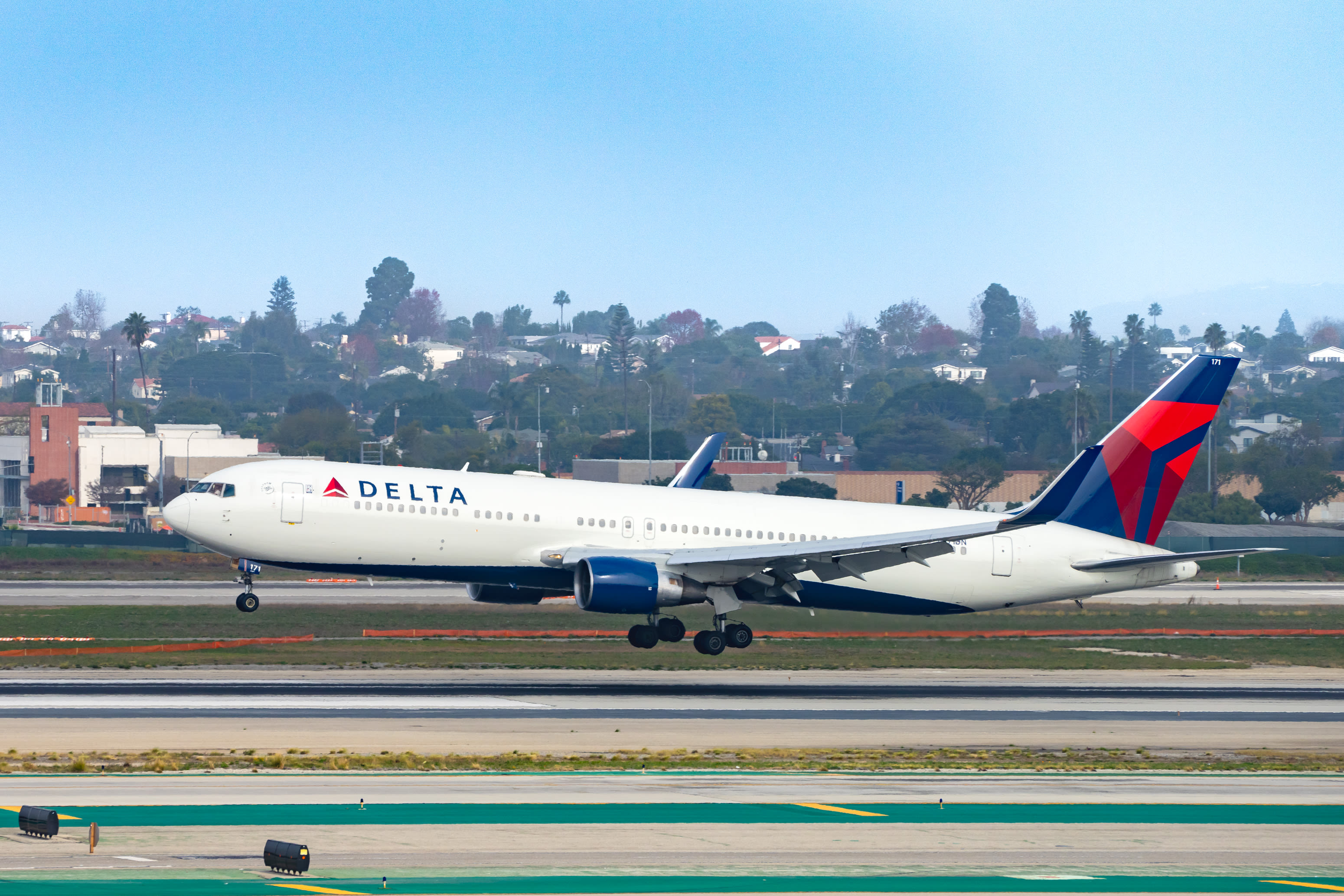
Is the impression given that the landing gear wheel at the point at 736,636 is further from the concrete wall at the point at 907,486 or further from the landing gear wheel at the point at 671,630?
the concrete wall at the point at 907,486

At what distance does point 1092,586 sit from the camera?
47.4 meters

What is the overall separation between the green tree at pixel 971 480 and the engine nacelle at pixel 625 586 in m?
106

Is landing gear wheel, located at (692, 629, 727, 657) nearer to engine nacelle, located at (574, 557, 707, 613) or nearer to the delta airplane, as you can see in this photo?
the delta airplane

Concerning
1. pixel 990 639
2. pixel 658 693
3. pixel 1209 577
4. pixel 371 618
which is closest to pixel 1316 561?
pixel 1209 577

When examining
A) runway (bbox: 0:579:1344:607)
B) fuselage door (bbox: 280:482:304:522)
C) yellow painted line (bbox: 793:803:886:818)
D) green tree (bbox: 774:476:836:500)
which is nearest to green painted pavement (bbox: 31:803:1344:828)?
yellow painted line (bbox: 793:803:886:818)

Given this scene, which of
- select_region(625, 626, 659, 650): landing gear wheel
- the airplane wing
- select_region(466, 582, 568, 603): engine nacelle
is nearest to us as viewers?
the airplane wing

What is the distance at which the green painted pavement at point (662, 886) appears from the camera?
18.4 meters

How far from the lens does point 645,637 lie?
151 feet

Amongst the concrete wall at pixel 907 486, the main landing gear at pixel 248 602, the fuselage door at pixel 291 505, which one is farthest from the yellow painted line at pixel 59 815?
the concrete wall at pixel 907 486

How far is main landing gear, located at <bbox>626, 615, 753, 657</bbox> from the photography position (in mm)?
44062

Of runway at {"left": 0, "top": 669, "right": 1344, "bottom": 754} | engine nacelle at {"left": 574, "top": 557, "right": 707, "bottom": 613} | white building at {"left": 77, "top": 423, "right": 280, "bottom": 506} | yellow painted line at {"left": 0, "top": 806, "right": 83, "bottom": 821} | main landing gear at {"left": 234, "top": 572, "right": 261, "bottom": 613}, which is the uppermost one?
white building at {"left": 77, "top": 423, "right": 280, "bottom": 506}

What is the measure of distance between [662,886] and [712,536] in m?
27.1

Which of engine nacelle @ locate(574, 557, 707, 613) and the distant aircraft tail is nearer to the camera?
engine nacelle @ locate(574, 557, 707, 613)

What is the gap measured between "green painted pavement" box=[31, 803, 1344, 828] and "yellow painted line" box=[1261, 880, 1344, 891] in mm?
4056
